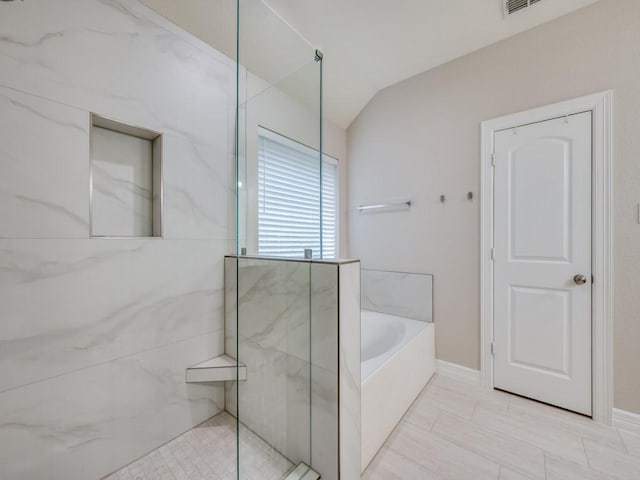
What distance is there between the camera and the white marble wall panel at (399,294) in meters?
2.23

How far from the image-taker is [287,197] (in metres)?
1.35

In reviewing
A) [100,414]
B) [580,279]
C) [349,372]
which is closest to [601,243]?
[580,279]

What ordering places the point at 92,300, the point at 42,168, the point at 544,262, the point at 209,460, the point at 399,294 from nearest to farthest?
the point at 42,168 → the point at 92,300 → the point at 209,460 → the point at 544,262 → the point at 399,294

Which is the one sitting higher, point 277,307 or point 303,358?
point 277,307

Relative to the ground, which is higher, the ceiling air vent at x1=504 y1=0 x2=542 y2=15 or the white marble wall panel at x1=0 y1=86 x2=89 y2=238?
the ceiling air vent at x1=504 y1=0 x2=542 y2=15

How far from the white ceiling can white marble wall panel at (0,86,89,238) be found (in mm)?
797

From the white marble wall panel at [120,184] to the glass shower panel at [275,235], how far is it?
551 mm

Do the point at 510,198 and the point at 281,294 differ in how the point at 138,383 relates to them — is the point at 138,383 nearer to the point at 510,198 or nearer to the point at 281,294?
the point at 281,294

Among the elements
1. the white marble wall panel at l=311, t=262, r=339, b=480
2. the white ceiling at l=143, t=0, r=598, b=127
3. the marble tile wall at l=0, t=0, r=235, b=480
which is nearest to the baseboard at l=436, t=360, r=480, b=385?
the white marble wall panel at l=311, t=262, r=339, b=480

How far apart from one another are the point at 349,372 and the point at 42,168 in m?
1.55

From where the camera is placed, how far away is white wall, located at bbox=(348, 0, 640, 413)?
4.95 feet

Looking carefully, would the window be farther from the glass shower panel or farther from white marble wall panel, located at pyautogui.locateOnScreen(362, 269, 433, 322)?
white marble wall panel, located at pyautogui.locateOnScreen(362, 269, 433, 322)

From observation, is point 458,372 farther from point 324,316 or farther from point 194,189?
point 194,189

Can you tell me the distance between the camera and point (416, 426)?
5.11ft
